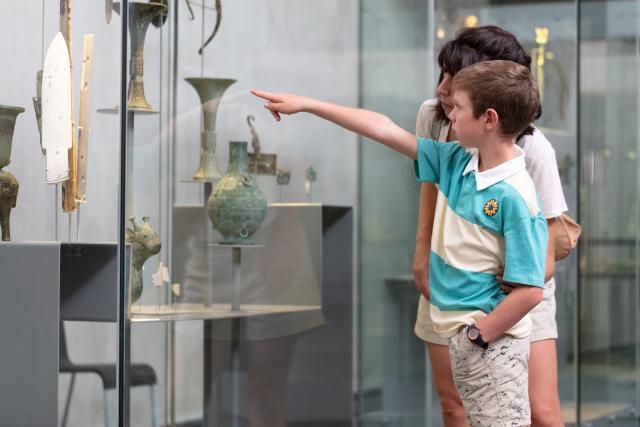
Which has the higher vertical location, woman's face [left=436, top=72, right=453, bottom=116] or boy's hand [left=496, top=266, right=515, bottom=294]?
woman's face [left=436, top=72, right=453, bottom=116]

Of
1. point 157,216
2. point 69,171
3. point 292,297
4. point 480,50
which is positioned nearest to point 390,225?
point 292,297

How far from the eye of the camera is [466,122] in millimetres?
2195

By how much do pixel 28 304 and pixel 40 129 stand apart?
17.0 inches

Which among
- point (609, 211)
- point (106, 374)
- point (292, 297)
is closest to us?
point (106, 374)

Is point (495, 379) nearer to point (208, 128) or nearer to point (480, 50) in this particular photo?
point (480, 50)

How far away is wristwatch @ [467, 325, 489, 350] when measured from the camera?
214cm

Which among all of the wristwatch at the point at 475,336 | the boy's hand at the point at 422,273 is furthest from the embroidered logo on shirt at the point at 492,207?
the boy's hand at the point at 422,273

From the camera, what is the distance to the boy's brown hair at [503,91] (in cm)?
216

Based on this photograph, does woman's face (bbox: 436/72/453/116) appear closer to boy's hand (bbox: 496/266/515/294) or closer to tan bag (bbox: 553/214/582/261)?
tan bag (bbox: 553/214/582/261)

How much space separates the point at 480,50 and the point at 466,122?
28 centimetres

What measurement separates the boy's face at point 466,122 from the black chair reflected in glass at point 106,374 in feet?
3.82

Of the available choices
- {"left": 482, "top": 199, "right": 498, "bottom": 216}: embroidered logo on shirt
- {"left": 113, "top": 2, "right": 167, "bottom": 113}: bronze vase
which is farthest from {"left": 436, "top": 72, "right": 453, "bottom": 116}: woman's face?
{"left": 113, "top": 2, "right": 167, "bottom": 113}: bronze vase

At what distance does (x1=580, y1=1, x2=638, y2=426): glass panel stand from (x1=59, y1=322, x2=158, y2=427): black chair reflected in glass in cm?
262

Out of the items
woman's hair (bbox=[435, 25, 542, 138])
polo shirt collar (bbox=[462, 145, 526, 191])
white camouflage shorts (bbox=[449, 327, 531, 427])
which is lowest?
white camouflage shorts (bbox=[449, 327, 531, 427])
